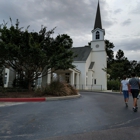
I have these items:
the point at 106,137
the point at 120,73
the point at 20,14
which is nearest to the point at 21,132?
the point at 106,137

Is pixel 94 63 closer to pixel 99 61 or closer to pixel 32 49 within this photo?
pixel 99 61

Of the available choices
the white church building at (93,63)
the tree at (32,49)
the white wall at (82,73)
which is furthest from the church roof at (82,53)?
the tree at (32,49)

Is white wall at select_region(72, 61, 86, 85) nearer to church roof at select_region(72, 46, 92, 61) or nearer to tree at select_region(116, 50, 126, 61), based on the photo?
church roof at select_region(72, 46, 92, 61)

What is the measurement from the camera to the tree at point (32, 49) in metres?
10.0

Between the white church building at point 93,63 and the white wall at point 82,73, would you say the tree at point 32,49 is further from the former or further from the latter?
the white wall at point 82,73

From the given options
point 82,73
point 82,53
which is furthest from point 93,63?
point 82,73

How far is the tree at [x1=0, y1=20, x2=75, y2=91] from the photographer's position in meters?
10.0

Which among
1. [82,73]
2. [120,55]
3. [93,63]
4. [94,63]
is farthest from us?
[120,55]

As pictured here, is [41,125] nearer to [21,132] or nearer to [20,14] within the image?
[21,132]

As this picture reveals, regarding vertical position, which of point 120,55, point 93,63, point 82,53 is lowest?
point 93,63

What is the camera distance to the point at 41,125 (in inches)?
166

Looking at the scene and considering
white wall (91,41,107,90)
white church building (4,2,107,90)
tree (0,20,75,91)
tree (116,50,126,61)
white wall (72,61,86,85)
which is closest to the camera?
tree (0,20,75,91)

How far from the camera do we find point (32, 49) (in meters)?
9.75

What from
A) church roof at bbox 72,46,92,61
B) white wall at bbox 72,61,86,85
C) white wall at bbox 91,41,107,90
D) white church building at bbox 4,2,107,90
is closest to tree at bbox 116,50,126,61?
white church building at bbox 4,2,107,90
